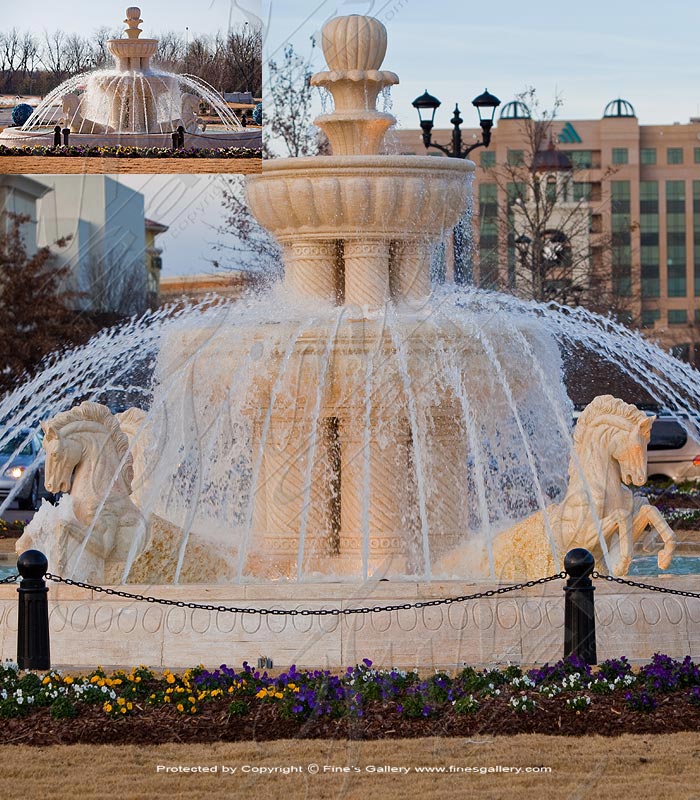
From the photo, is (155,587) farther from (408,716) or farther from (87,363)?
(87,363)

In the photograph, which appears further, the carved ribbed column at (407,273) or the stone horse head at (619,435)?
the carved ribbed column at (407,273)

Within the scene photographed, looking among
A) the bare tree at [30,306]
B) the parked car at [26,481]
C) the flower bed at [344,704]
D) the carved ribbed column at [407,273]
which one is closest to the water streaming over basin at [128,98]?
the parked car at [26,481]

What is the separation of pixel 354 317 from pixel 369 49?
2354mm

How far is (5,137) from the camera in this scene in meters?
21.8

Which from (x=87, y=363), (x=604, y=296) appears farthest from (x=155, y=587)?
(x=604, y=296)

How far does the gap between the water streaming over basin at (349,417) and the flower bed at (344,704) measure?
259 cm

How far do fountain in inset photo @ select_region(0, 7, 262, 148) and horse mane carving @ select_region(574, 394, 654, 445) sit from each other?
11.1 metres

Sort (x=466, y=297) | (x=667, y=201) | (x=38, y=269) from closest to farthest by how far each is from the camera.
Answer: (x=466, y=297)
(x=38, y=269)
(x=667, y=201)

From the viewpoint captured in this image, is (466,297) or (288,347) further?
(466,297)

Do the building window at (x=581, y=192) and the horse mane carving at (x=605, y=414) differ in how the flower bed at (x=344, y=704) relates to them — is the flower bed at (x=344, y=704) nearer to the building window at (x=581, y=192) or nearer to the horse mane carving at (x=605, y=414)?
the horse mane carving at (x=605, y=414)

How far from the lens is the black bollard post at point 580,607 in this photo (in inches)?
349

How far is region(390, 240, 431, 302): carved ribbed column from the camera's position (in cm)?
1254

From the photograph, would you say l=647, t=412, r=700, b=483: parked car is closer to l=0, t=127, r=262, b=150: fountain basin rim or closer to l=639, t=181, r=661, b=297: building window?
l=0, t=127, r=262, b=150: fountain basin rim

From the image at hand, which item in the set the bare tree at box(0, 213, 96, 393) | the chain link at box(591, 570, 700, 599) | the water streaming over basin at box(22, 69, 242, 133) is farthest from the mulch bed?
the bare tree at box(0, 213, 96, 393)
